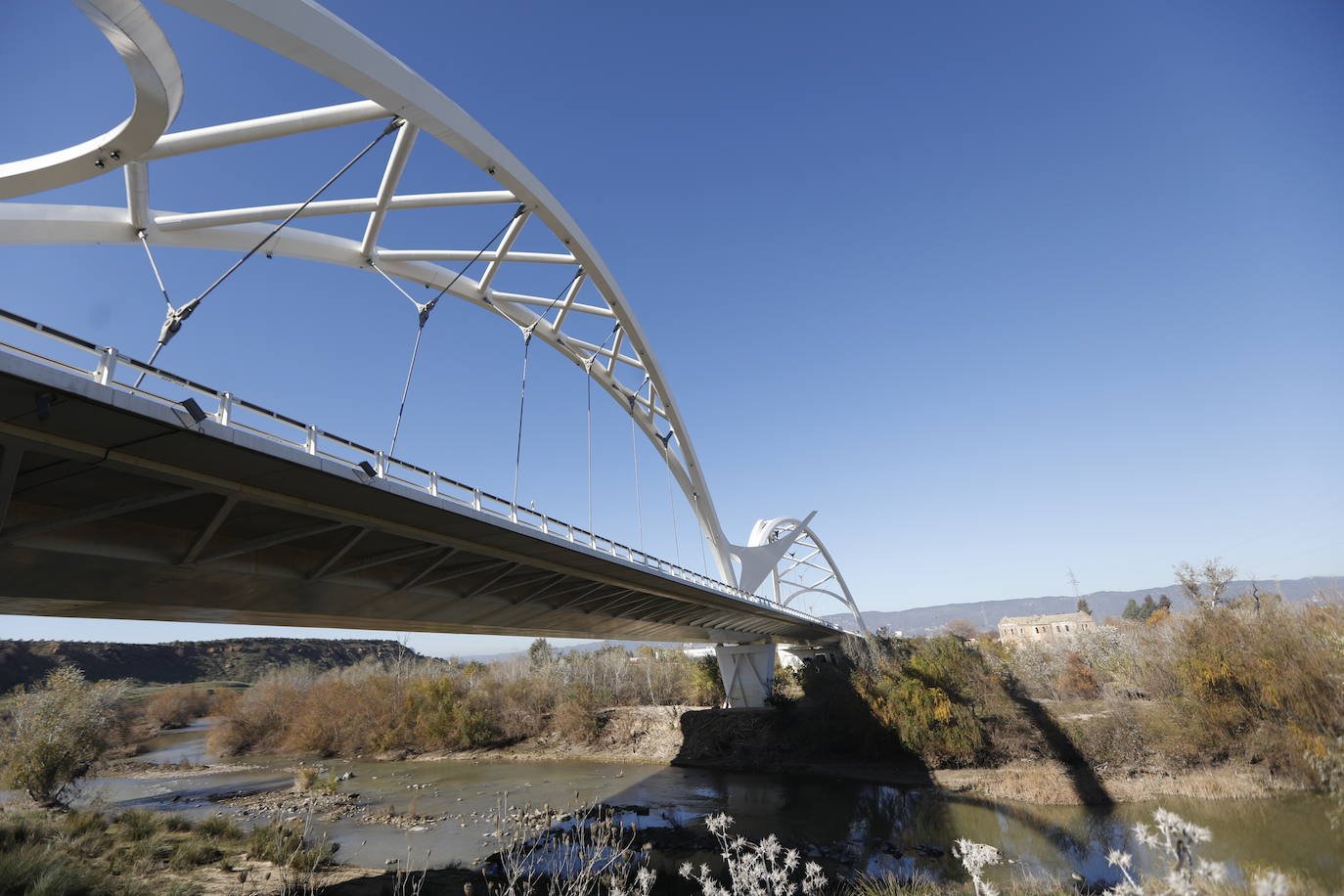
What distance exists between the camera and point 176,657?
91.9 metres

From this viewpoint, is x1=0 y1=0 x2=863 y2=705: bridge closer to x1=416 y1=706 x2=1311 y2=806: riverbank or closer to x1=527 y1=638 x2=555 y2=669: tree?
x1=416 y1=706 x2=1311 y2=806: riverbank

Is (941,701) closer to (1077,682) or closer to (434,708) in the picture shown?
(1077,682)

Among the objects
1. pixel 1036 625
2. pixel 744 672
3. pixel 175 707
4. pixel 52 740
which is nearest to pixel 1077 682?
pixel 744 672

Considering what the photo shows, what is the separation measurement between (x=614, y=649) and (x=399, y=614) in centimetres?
5246

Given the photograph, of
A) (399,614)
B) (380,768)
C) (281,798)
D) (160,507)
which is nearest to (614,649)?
(380,768)

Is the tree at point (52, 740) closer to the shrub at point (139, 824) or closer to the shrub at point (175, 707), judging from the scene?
the shrub at point (139, 824)

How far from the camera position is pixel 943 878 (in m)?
14.3

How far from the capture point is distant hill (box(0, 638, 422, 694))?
235 ft

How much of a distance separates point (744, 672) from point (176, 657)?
9808 centimetres

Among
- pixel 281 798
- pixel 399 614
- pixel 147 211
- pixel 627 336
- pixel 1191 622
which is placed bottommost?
pixel 281 798

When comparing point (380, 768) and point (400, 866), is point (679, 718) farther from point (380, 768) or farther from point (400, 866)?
point (400, 866)

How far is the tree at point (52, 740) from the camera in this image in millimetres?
18922

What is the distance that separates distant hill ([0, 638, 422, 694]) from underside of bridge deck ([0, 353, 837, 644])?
196 ft

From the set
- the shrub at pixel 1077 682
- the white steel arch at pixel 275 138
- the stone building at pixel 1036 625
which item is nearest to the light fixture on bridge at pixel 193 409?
the white steel arch at pixel 275 138
